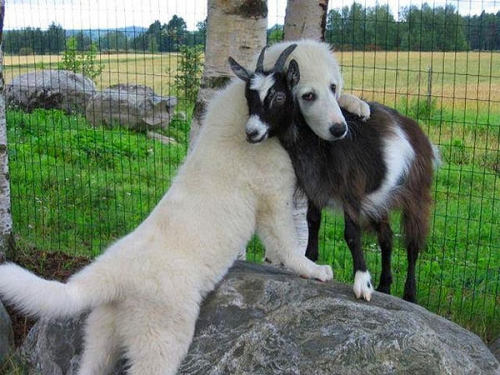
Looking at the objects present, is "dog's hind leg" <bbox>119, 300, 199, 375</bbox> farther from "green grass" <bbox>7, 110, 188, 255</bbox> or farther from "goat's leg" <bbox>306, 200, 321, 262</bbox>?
"green grass" <bbox>7, 110, 188, 255</bbox>

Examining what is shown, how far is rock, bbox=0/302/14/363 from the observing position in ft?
16.2

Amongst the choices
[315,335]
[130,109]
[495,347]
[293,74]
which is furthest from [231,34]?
[130,109]

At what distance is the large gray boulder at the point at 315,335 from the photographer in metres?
3.75

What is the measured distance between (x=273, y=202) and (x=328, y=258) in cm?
300

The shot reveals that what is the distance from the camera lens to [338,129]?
4.06m

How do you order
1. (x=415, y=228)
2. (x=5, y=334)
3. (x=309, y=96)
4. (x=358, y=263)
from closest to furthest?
(x=309, y=96)
(x=358, y=263)
(x=415, y=228)
(x=5, y=334)

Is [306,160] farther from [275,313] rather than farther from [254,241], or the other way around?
[254,241]

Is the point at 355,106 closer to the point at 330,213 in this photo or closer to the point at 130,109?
the point at 330,213

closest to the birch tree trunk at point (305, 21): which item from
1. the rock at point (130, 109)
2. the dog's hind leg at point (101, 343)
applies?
the dog's hind leg at point (101, 343)

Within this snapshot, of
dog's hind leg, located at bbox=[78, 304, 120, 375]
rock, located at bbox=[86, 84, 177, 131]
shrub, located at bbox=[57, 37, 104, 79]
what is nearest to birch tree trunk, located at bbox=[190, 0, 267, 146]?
dog's hind leg, located at bbox=[78, 304, 120, 375]

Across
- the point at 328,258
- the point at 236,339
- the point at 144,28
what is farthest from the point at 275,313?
the point at 144,28

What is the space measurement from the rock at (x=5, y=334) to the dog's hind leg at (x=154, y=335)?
1.56 meters

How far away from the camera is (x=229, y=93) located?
450 centimetres

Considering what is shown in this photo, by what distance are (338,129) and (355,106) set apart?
47 centimetres
